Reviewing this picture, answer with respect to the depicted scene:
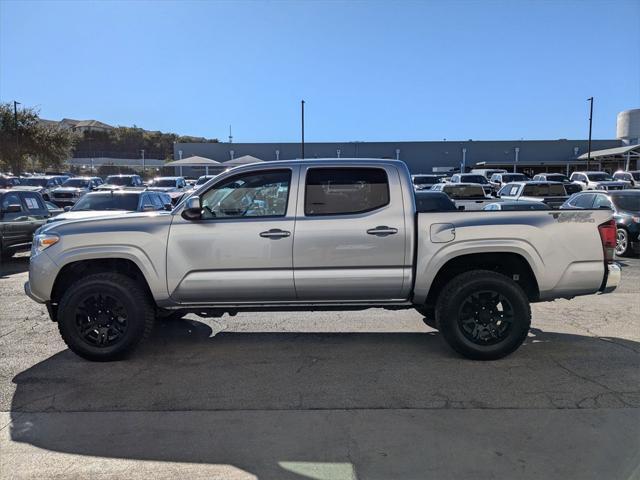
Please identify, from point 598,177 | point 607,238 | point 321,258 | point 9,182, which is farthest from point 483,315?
point 598,177

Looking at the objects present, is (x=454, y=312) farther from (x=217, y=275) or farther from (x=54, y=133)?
(x=54, y=133)

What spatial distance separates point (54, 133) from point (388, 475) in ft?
154

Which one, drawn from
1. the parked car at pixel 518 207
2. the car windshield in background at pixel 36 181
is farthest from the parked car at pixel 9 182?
the parked car at pixel 518 207

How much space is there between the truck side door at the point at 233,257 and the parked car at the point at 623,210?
9664mm

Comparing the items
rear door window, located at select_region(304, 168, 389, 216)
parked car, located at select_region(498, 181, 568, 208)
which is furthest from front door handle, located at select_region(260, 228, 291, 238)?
parked car, located at select_region(498, 181, 568, 208)

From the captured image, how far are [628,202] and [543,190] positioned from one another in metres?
5.60

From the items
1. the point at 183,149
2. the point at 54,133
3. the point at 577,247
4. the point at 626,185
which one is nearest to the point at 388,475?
the point at 577,247

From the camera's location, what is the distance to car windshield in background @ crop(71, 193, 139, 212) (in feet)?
38.8

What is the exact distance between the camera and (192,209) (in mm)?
4965

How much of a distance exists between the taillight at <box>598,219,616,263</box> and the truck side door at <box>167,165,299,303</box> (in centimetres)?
307

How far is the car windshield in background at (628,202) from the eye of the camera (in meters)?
13.0

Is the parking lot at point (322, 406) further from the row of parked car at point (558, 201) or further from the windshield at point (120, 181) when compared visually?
the windshield at point (120, 181)

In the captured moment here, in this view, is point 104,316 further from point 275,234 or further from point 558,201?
point 558,201

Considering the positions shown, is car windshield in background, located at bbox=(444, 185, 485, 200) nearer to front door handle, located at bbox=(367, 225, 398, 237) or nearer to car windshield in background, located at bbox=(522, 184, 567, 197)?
car windshield in background, located at bbox=(522, 184, 567, 197)
